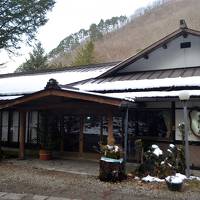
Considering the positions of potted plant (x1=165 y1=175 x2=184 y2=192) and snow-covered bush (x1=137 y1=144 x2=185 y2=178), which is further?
snow-covered bush (x1=137 y1=144 x2=185 y2=178)

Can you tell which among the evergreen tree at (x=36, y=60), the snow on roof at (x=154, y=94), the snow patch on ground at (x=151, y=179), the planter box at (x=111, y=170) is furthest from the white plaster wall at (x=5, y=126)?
the evergreen tree at (x=36, y=60)

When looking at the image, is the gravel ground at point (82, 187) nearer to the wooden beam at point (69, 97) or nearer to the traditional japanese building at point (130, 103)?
the traditional japanese building at point (130, 103)

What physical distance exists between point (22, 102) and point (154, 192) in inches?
261

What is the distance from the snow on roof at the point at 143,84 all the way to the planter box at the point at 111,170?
364cm

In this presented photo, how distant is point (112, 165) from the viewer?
10.7 metres

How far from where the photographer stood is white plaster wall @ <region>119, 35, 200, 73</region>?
569 inches

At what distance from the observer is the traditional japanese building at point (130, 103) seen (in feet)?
40.9

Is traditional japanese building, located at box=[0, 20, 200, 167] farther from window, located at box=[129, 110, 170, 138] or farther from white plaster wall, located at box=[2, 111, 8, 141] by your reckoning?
white plaster wall, located at box=[2, 111, 8, 141]

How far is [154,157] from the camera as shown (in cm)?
1117

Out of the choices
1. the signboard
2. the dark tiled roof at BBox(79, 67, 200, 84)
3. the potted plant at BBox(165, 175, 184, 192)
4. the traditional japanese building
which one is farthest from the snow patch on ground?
the dark tiled roof at BBox(79, 67, 200, 84)

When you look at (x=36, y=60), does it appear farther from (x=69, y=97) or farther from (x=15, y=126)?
(x=69, y=97)

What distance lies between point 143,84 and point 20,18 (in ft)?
25.6

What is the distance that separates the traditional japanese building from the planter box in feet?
4.40

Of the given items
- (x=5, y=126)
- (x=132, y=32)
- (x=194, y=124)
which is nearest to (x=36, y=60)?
(x=5, y=126)
